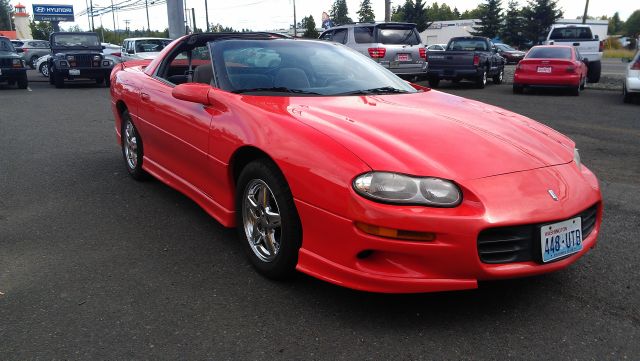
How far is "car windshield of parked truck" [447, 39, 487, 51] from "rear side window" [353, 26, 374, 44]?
401cm

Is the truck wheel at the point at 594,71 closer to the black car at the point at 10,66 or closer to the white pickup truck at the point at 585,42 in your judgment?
the white pickup truck at the point at 585,42

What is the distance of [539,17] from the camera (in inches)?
2251

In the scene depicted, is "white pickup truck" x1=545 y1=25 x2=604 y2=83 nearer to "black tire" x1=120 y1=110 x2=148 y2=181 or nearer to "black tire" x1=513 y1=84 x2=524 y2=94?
"black tire" x1=513 y1=84 x2=524 y2=94

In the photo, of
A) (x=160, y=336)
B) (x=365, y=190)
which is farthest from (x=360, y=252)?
(x=160, y=336)

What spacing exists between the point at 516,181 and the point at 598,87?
584 inches

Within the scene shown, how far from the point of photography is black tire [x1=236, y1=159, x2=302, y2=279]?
2.68m

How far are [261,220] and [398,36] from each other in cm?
1218

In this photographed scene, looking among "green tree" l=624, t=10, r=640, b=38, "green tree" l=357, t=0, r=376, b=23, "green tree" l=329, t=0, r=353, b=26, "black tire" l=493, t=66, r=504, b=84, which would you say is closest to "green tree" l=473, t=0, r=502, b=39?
"green tree" l=357, t=0, r=376, b=23

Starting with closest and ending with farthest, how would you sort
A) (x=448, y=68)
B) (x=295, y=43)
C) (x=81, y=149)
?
(x=295, y=43)
(x=81, y=149)
(x=448, y=68)

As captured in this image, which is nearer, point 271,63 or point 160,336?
point 160,336

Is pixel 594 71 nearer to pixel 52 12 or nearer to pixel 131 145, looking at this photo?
pixel 131 145

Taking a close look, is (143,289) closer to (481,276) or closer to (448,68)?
(481,276)

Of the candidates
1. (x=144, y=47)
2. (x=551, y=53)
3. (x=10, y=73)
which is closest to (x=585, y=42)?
(x=551, y=53)

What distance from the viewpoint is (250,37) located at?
160 inches
